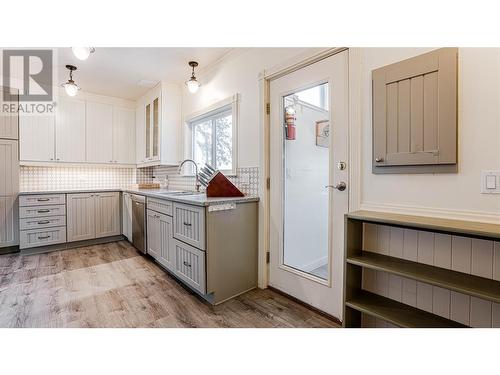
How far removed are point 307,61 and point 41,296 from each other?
10.0ft

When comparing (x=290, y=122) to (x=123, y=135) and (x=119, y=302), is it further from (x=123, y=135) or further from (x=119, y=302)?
(x=123, y=135)

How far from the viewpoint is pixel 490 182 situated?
1.20 metres

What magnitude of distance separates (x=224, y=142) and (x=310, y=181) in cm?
131

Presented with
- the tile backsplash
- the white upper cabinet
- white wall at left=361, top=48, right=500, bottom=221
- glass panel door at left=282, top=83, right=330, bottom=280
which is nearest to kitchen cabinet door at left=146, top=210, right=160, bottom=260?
the tile backsplash

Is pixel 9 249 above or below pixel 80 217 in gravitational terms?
below

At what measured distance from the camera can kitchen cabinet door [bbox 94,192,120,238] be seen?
13.0 feet

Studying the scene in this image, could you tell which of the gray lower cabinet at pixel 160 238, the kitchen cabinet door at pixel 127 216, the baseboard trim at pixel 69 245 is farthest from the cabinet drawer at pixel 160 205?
the baseboard trim at pixel 69 245

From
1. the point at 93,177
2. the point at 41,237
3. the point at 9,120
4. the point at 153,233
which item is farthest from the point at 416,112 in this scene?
the point at 93,177

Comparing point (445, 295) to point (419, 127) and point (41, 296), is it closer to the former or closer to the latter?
point (419, 127)

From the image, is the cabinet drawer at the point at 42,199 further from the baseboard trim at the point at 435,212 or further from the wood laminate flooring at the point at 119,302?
the baseboard trim at the point at 435,212

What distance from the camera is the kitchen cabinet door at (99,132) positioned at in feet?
13.4

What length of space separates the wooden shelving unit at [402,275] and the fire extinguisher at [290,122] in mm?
994

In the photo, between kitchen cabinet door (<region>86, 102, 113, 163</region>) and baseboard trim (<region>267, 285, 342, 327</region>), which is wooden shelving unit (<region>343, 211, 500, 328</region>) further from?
kitchen cabinet door (<region>86, 102, 113, 163</region>)
